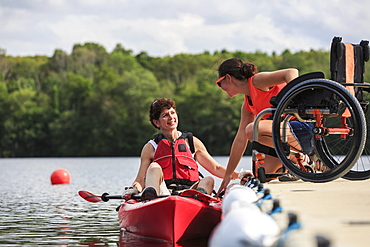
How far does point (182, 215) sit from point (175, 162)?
1230 mm

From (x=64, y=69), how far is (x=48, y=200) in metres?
71.3

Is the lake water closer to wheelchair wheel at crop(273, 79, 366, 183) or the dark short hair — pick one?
the dark short hair

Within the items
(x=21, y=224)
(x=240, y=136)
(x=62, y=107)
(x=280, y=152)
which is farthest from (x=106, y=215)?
(x=62, y=107)

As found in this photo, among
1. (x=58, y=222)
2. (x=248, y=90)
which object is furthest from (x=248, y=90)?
(x=58, y=222)

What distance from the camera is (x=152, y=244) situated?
20.7 ft

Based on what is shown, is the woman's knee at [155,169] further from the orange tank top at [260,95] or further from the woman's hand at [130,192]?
the orange tank top at [260,95]

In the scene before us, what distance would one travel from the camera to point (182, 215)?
5.87 m

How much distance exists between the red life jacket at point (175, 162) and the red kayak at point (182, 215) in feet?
2.62

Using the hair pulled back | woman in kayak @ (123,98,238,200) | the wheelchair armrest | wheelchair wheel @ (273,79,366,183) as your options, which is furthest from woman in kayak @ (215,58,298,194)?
woman in kayak @ (123,98,238,200)

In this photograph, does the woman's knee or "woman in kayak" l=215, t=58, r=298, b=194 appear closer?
"woman in kayak" l=215, t=58, r=298, b=194

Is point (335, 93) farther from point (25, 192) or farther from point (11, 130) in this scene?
point (11, 130)

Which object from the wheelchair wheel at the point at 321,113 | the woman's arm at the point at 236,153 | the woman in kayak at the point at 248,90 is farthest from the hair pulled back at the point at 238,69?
the wheelchair wheel at the point at 321,113

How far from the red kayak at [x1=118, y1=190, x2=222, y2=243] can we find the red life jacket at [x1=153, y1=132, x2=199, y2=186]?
80cm

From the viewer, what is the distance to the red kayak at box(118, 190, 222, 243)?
229 inches
